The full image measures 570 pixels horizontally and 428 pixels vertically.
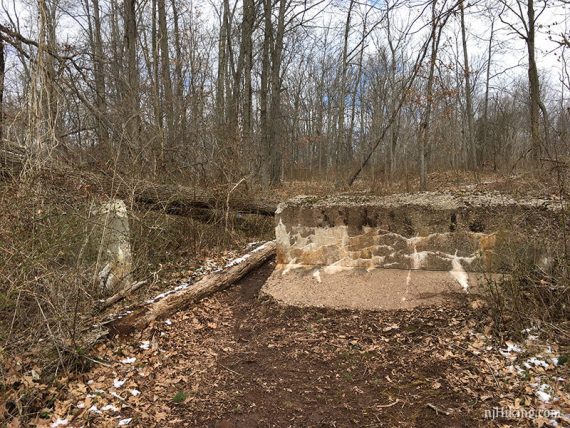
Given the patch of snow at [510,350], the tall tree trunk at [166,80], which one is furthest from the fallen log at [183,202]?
the patch of snow at [510,350]

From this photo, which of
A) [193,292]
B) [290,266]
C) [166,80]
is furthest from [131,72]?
[290,266]

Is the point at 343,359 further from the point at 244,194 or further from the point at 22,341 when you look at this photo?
the point at 244,194

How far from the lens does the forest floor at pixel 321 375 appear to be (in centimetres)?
292

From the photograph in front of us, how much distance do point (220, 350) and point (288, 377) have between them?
0.89 m

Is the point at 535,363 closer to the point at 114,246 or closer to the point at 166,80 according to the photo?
the point at 114,246

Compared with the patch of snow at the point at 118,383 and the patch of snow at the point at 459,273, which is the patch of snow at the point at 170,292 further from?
the patch of snow at the point at 459,273

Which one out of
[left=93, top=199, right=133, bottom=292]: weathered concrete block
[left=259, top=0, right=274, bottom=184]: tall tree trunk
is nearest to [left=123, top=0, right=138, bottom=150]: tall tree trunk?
[left=93, top=199, right=133, bottom=292]: weathered concrete block

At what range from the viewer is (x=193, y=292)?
16.8 ft

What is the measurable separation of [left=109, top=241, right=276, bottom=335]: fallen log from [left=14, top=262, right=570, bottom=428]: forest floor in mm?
114

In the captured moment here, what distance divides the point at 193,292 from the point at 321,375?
2226mm

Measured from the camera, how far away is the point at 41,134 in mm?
4590

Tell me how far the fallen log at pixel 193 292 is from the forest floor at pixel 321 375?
114mm

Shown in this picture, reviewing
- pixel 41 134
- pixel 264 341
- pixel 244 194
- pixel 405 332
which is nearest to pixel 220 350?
pixel 264 341

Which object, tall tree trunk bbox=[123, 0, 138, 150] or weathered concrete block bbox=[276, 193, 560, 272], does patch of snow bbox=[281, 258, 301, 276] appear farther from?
tall tree trunk bbox=[123, 0, 138, 150]
